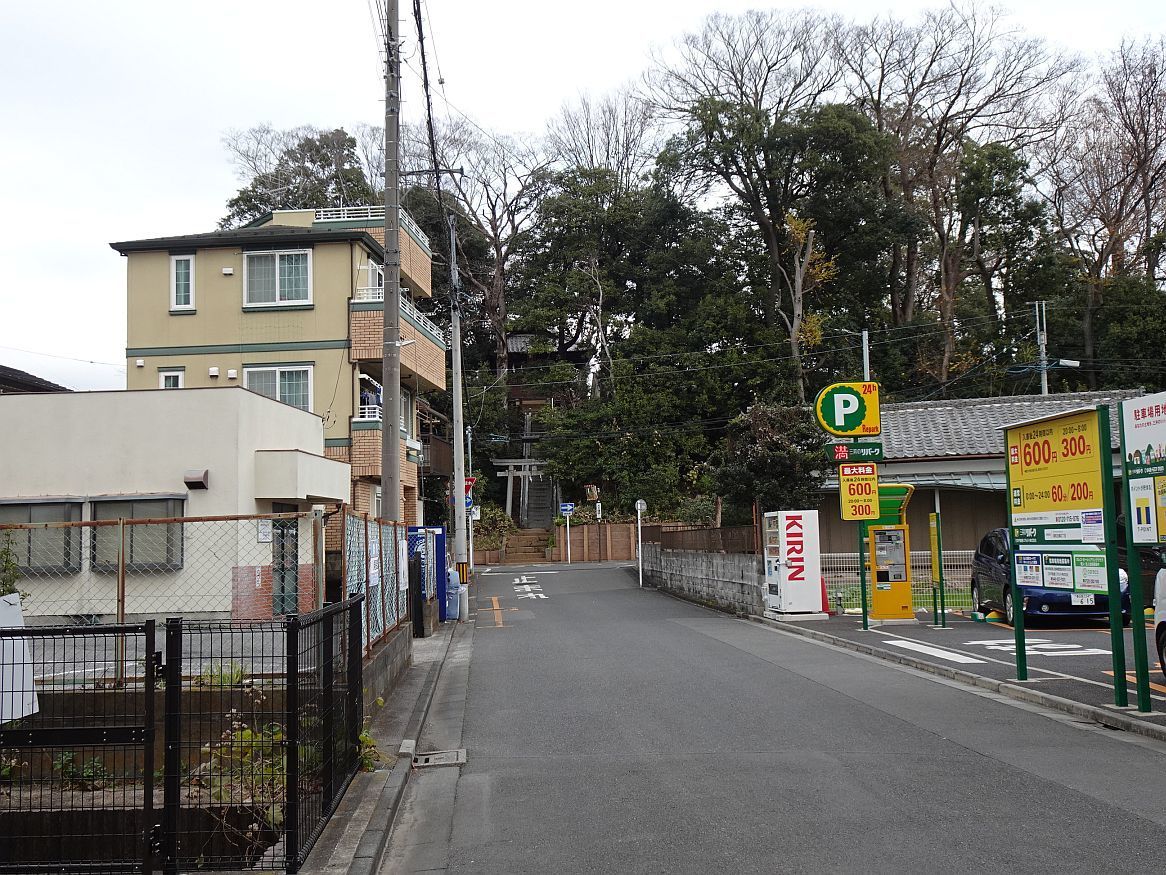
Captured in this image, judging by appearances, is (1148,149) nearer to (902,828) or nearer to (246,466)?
(246,466)

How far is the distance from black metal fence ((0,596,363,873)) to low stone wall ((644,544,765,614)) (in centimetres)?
1611

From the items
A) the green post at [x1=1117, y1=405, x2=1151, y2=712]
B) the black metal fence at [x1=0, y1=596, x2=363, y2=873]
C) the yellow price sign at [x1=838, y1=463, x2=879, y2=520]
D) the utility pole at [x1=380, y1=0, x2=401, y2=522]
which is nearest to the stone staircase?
the yellow price sign at [x1=838, y1=463, x2=879, y2=520]

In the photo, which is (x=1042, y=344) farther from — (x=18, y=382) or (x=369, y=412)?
(x=18, y=382)

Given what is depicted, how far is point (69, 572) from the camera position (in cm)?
1346

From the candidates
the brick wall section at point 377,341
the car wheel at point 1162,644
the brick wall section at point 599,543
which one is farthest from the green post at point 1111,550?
the brick wall section at point 599,543

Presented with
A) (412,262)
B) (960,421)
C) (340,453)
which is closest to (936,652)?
(340,453)

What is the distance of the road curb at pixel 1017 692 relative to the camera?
9.32m

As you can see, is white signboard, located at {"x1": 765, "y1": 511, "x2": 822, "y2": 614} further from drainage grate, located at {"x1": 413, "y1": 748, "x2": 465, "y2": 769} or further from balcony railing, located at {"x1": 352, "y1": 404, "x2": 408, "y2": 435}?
balcony railing, located at {"x1": 352, "y1": 404, "x2": 408, "y2": 435}

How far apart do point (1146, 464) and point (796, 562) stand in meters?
12.1

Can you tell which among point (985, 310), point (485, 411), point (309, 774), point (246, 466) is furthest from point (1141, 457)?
point (485, 411)

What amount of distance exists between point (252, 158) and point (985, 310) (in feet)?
123

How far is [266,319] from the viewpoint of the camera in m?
30.5

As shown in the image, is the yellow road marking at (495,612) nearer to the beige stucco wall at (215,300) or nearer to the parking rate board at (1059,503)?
the beige stucco wall at (215,300)

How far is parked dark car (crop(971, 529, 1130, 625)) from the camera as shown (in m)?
17.9
